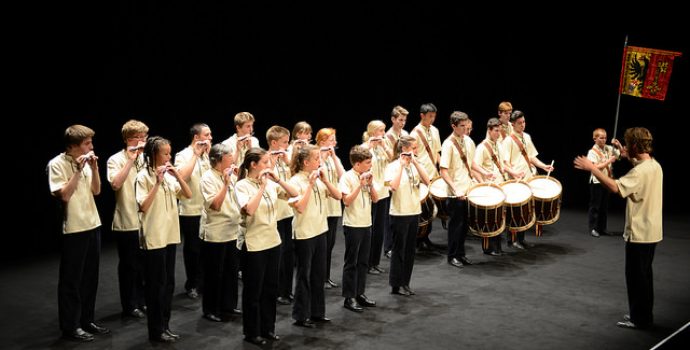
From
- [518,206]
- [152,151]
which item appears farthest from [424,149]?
[152,151]

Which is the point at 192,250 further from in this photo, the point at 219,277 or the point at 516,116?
the point at 516,116

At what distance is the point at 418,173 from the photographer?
5621 mm

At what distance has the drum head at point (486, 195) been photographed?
21.6ft

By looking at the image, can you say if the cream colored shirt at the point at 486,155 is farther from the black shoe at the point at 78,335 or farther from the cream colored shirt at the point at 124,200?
the black shoe at the point at 78,335

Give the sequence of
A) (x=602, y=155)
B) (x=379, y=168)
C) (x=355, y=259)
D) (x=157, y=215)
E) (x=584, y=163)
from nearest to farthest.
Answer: (x=157, y=215)
(x=584, y=163)
(x=355, y=259)
(x=379, y=168)
(x=602, y=155)

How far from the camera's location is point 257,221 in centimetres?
432

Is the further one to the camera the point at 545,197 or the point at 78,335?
the point at 545,197

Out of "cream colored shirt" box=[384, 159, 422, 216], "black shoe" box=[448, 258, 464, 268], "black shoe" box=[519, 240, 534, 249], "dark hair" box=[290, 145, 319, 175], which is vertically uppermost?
"dark hair" box=[290, 145, 319, 175]

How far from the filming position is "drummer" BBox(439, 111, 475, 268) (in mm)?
6664

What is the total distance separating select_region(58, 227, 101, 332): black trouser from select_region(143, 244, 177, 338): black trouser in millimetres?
483

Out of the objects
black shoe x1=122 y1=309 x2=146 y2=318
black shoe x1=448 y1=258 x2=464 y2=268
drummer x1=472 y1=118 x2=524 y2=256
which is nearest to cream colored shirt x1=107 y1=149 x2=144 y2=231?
black shoe x1=122 y1=309 x2=146 y2=318

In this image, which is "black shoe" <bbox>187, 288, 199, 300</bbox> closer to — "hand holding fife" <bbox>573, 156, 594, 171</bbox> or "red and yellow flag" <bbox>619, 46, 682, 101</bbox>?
"hand holding fife" <bbox>573, 156, 594, 171</bbox>

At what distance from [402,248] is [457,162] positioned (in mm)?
1530

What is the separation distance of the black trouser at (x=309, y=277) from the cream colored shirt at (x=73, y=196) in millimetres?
1442
